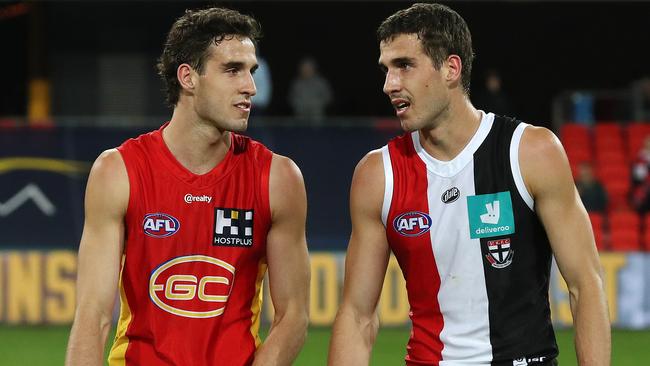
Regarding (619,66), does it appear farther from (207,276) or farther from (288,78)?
(207,276)

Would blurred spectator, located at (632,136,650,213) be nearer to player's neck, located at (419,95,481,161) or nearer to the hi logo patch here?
player's neck, located at (419,95,481,161)

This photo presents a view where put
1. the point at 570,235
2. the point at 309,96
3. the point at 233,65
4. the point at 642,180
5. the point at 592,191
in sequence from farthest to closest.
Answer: the point at 309,96 → the point at 642,180 → the point at 592,191 → the point at 233,65 → the point at 570,235

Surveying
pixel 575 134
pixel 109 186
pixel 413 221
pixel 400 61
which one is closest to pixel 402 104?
pixel 400 61

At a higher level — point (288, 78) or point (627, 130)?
point (288, 78)

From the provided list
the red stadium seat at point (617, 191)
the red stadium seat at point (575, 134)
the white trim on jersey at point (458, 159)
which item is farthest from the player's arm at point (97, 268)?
the red stadium seat at point (575, 134)

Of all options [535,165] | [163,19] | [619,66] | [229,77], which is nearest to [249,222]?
[229,77]

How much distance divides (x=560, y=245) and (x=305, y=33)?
17977mm

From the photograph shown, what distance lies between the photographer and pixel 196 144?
468cm

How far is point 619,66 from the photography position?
2205 cm

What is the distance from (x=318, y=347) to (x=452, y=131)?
7.69m

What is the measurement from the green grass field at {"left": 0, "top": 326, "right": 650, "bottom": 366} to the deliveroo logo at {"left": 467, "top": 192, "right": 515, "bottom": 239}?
6653 mm

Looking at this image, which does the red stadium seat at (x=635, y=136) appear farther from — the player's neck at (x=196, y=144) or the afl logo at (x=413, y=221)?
the player's neck at (x=196, y=144)

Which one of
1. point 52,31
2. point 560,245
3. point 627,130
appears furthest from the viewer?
point 52,31

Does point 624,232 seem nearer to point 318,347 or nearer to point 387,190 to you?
point 318,347
